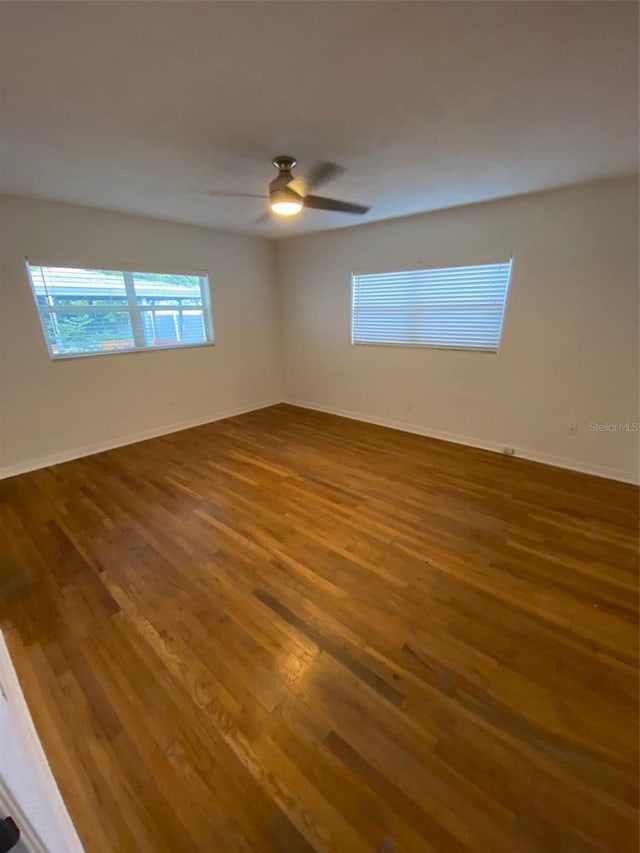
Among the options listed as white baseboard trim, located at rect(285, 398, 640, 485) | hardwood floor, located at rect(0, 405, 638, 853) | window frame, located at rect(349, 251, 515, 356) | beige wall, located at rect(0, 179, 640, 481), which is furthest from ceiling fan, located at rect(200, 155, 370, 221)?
white baseboard trim, located at rect(285, 398, 640, 485)

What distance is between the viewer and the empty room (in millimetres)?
1169

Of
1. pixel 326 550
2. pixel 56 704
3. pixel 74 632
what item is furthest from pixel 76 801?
pixel 326 550

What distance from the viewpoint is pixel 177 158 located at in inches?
88.4

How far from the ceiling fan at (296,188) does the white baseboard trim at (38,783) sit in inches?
101

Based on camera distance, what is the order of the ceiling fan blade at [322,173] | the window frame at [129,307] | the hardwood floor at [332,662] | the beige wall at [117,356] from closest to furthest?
1. the hardwood floor at [332,662]
2. the ceiling fan blade at [322,173]
3. the beige wall at [117,356]
4. the window frame at [129,307]

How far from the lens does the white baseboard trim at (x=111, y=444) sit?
11.1 feet

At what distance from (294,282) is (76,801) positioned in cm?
517

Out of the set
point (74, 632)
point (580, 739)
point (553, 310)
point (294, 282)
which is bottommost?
point (580, 739)

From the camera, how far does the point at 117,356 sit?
12.7ft

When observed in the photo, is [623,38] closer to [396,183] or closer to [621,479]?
[396,183]

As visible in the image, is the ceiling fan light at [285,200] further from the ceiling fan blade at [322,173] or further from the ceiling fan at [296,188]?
the ceiling fan blade at [322,173]

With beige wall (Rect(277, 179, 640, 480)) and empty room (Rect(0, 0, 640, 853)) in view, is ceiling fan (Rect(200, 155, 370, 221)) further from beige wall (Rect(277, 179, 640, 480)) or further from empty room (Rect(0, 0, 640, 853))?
beige wall (Rect(277, 179, 640, 480))

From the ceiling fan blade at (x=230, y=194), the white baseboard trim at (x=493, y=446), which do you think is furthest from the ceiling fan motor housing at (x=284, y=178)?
the white baseboard trim at (x=493, y=446)

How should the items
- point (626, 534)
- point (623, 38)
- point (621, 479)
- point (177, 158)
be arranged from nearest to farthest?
1. point (623, 38)
2. point (177, 158)
3. point (626, 534)
4. point (621, 479)
